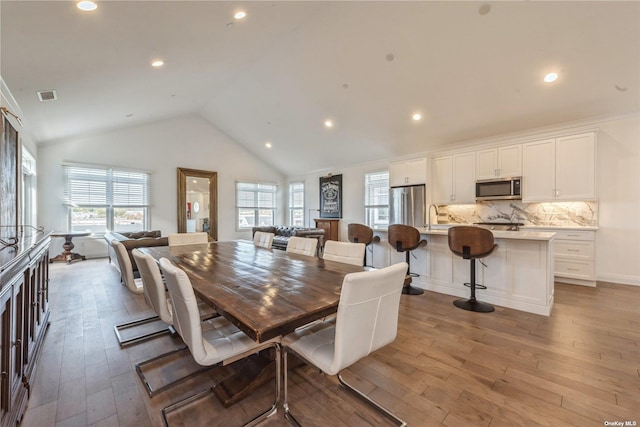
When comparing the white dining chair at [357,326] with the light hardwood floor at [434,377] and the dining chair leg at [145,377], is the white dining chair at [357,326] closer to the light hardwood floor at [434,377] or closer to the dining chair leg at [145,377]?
the light hardwood floor at [434,377]

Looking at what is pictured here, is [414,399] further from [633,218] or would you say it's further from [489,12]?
[633,218]

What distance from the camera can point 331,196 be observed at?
26.8ft

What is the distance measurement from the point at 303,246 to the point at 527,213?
445cm

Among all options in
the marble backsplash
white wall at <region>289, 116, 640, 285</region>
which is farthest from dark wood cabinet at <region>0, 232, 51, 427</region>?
white wall at <region>289, 116, 640, 285</region>

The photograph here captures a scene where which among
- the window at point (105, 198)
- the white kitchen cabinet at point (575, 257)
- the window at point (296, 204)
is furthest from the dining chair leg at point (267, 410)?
the window at point (296, 204)

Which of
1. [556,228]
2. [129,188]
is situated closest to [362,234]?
[556,228]

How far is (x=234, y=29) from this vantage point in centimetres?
352

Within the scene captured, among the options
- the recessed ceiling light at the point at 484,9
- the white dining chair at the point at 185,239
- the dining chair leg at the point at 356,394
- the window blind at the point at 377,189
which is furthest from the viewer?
the window blind at the point at 377,189

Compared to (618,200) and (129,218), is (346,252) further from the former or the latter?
(129,218)

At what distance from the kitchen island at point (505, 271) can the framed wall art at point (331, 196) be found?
14.0 feet

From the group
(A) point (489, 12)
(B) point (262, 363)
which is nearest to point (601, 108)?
(A) point (489, 12)

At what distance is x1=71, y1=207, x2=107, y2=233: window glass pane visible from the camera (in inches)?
245

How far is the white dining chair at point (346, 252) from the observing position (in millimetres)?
2354

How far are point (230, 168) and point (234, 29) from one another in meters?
5.36
